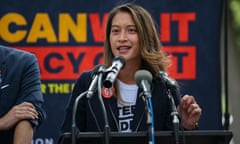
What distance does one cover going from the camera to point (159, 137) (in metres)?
3.89

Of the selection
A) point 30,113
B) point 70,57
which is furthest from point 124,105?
point 70,57

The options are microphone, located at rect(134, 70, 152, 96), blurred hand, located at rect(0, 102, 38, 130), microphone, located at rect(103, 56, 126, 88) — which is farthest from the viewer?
blurred hand, located at rect(0, 102, 38, 130)

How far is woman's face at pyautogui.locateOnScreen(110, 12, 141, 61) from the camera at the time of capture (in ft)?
16.0

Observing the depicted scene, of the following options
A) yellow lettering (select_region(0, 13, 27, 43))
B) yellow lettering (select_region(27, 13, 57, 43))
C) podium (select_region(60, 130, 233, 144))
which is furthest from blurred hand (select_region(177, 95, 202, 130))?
yellow lettering (select_region(0, 13, 27, 43))

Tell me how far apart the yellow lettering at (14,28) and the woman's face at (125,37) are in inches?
57.9

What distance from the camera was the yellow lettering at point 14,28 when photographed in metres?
6.23

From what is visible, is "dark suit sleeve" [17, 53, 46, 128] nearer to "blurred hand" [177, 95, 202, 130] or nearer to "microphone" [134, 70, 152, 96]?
"blurred hand" [177, 95, 202, 130]

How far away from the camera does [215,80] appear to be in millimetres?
6293

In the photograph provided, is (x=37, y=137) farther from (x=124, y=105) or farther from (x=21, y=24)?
(x=124, y=105)

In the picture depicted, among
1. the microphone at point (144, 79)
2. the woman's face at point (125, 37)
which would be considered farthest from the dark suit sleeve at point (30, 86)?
the microphone at point (144, 79)

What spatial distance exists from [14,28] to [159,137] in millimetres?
2711

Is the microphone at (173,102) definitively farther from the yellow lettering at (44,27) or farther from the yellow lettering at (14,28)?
the yellow lettering at (14,28)

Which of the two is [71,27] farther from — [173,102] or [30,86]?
[173,102]

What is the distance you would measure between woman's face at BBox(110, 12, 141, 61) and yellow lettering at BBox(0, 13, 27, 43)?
147 cm
